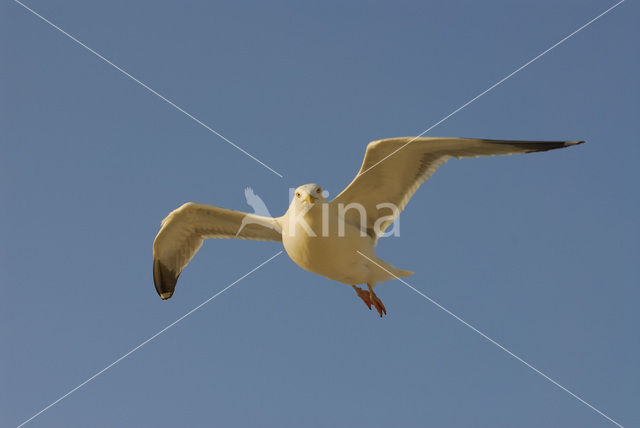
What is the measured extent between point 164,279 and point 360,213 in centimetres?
341

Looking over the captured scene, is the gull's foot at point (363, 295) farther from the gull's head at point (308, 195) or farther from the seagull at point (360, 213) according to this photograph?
the gull's head at point (308, 195)

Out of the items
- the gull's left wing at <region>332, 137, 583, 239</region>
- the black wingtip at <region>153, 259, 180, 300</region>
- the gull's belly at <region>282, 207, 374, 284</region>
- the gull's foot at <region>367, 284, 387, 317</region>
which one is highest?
the black wingtip at <region>153, 259, 180, 300</region>

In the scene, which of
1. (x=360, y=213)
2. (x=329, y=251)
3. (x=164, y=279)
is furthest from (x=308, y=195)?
(x=164, y=279)

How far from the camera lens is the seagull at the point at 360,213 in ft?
32.7

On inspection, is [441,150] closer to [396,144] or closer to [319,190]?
[396,144]

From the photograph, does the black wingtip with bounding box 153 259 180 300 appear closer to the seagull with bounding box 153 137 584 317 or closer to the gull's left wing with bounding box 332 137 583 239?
the seagull with bounding box 153 137 584 317

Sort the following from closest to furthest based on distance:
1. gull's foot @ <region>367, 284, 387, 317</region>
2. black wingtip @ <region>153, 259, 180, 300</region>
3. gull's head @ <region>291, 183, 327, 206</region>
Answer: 1. gull's head @ <region>291, 183, 327, 206</region>
2. gull's foot @ <region>367, 284, 387, 317</region>
3. black wingtip @ <region>153, 259, 180, 300</region>

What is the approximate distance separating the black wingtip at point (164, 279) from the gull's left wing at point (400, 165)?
10.5 ft

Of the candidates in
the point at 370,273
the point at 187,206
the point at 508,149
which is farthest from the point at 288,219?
the point at 508,149

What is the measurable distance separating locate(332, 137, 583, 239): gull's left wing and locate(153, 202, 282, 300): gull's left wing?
1.28m

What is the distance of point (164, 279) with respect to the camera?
12508mm

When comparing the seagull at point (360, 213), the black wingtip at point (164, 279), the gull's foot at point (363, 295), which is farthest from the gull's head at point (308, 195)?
the black wingtip at point (164, 279)

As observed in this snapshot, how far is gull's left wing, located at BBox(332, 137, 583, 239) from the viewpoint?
1018cm

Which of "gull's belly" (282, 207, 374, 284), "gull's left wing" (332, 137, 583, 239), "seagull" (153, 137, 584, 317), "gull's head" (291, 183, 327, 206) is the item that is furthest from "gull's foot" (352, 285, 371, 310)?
"gull's head" (291, 183, 327, 206)
